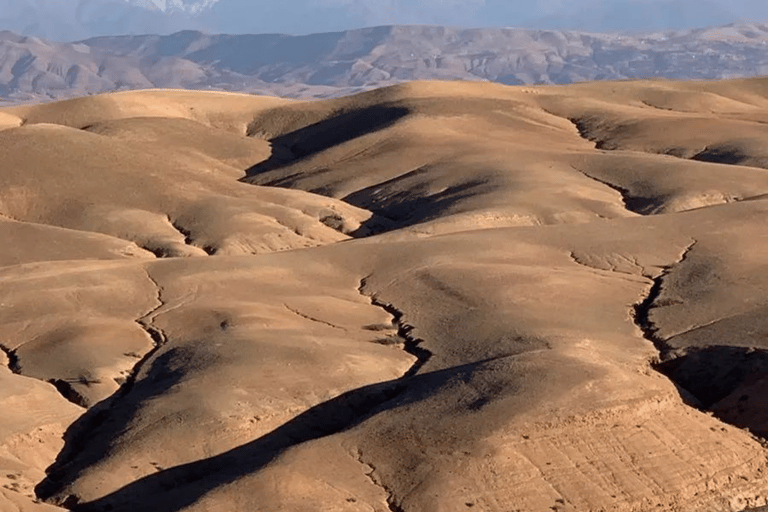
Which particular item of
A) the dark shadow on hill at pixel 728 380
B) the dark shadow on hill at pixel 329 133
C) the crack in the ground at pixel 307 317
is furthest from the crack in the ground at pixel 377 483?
the dark shadow on hill at pixel 329 133

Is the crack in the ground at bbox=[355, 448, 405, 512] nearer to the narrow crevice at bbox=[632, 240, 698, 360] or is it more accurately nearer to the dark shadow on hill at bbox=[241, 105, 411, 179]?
the narrow crevice at bbox=[632, 240, 698, 360]

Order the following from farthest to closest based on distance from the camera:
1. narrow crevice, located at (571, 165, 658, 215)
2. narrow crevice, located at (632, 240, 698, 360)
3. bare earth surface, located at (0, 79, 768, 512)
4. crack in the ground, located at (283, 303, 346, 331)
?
narrow crevice, located at (571, 165, 658, 215)
crack in the ground, located at (283, 303, 346, 331)
narrow crevice, located at (632, 240, 698, 360)
bare earth surface, located at (0, 79, 768, 512)

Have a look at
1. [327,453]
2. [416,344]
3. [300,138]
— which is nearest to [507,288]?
[416,344]

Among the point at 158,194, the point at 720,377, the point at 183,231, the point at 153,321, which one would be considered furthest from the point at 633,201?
the point at 720,377

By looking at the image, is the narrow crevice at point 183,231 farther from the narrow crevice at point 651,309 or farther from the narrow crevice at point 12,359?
the narrow crevice at point 651,309

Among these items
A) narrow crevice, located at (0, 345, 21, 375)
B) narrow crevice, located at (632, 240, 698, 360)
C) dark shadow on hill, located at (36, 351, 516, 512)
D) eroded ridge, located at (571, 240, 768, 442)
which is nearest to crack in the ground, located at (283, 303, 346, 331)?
dark shadow on hill, located at (36, 351, 516, 512)

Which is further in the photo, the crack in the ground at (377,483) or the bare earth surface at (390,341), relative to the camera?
the bare earth surface at (390,341)

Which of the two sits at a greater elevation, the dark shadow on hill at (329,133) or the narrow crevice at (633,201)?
the narrow crevice at (633,201)

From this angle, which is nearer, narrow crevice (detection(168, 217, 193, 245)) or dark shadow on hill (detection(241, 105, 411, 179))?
narrow crevice (detection(168, 217, 193, 245))
